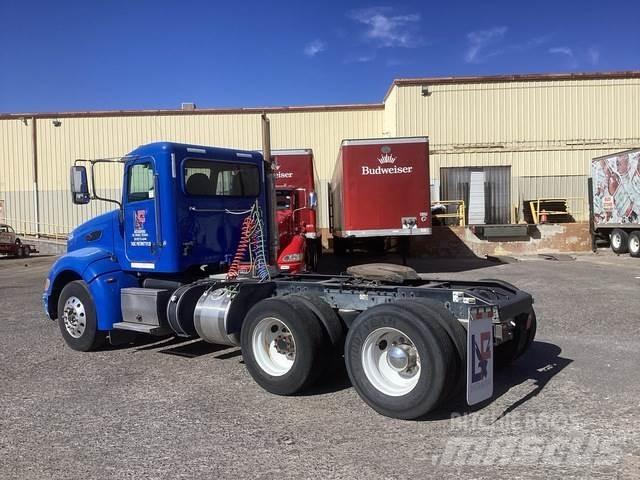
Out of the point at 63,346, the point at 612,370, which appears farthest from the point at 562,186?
the point at 63,346

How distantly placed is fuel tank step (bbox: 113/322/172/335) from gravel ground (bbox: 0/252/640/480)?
36 centimetres

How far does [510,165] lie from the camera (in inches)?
1022

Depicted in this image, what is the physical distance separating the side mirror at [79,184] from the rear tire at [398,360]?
375 centimetres

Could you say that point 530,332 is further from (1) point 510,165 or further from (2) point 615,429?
(1) point 510,165

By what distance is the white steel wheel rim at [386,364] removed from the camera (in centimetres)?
478

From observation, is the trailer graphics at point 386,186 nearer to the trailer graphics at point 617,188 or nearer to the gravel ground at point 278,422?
the gravel ground at point 278,422

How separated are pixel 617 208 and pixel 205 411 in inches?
786

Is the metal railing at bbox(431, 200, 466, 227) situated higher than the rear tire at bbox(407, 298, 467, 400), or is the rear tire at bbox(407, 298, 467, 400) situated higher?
the metal railing at bbox(431, 200, 466, 227)

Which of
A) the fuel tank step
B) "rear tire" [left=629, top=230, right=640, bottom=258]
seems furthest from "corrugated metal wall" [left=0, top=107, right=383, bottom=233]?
the fuel tank step

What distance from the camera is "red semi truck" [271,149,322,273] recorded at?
1123 cm

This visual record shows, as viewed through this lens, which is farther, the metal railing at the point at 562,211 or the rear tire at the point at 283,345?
the metal railing at the point at 562,211

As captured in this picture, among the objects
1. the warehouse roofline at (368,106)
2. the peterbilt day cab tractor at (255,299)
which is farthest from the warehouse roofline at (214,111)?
the peterbilt day cab tractor at (255,299)

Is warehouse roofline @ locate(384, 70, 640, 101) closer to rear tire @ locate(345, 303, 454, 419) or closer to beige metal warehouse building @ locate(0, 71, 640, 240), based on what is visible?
beige metal warehouse building @ locate(0, 71, 640, 240)

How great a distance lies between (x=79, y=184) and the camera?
677 cm
